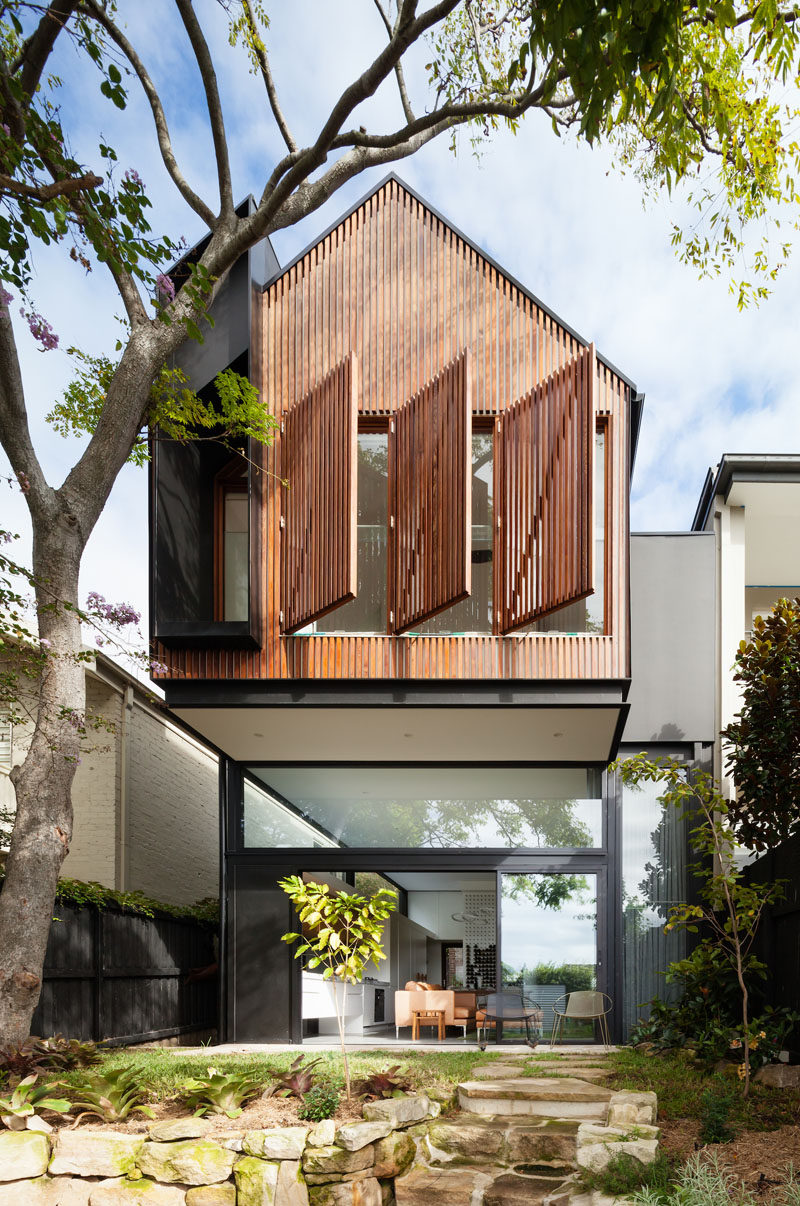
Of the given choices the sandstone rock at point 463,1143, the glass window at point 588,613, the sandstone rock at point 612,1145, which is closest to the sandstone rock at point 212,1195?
the sandstone rock at point 463,1143

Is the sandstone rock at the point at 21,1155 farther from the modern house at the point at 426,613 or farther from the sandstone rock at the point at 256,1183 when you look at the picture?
the modern house at the point at 426,613

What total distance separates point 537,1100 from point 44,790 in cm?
432

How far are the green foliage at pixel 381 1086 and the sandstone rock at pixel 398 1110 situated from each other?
7 cm

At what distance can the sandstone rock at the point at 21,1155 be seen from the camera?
229 inches

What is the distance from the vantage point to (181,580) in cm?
966

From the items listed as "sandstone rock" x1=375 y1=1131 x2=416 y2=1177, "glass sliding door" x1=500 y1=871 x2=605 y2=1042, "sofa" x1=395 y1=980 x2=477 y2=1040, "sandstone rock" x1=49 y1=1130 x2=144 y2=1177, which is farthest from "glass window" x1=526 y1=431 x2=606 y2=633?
"sofa" x1=395 y1=980 x2=477 y2=1040

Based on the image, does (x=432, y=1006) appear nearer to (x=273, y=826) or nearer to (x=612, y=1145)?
(x=273, y=826)

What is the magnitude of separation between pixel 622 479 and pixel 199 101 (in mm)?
5409

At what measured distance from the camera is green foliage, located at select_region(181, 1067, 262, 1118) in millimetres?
6395

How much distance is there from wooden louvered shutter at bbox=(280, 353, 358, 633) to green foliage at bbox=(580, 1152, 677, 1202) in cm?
486

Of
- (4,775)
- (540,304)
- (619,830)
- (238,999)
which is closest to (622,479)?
(540,304)

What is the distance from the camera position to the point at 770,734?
8.71 meters

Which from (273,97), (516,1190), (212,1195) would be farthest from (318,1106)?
(273,97)

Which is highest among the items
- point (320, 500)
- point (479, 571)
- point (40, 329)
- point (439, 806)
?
point (40, 329)
